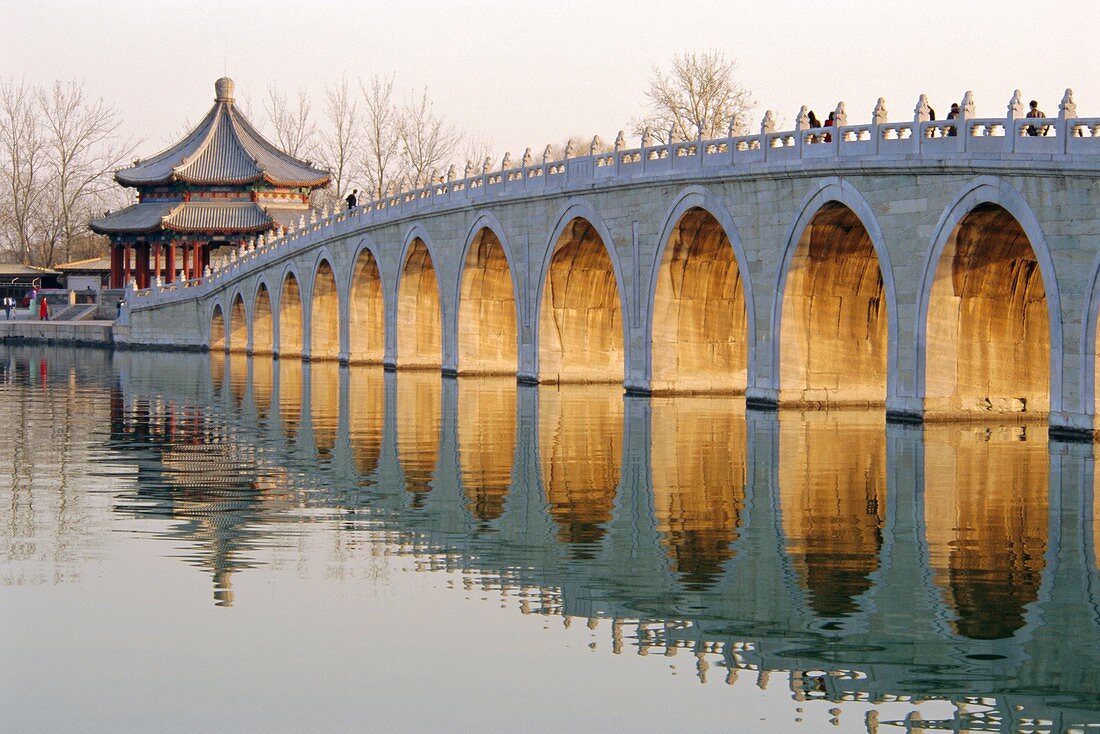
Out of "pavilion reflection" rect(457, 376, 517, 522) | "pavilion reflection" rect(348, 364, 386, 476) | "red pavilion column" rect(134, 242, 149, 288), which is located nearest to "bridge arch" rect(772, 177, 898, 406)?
"pavilion reflection" rect(457, 376, 517, 522)

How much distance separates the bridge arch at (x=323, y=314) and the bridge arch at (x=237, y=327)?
8.39m

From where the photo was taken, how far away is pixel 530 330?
37.7 meters

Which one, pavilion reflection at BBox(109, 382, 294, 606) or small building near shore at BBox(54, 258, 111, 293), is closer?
pavilion reflection at BBox(109, 382, 294, 606)

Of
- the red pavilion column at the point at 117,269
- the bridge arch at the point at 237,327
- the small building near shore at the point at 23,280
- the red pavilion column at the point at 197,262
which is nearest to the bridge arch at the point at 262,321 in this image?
the bridge arch at the point at 237,327

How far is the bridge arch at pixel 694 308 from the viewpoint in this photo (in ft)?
107

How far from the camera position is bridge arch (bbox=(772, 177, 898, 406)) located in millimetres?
28562

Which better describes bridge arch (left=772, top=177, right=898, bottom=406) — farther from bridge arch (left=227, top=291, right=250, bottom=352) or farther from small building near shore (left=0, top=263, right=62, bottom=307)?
small building near shore (left=0, top=263, right=62, bottom=307)

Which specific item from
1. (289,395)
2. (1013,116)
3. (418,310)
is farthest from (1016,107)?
(418,310)

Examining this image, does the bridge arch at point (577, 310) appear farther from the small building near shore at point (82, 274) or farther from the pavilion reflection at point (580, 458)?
the small building near shore at point (82, 274)

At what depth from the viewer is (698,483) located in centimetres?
1831

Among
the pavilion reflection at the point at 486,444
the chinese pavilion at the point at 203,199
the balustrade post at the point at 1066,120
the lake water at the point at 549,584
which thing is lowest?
the lake water at the point at 549,584

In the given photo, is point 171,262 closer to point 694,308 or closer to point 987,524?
point 694,308

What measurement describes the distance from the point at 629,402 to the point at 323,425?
7.21 meters

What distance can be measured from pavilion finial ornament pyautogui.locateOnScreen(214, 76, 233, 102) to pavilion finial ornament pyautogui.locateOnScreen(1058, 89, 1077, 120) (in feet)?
195
